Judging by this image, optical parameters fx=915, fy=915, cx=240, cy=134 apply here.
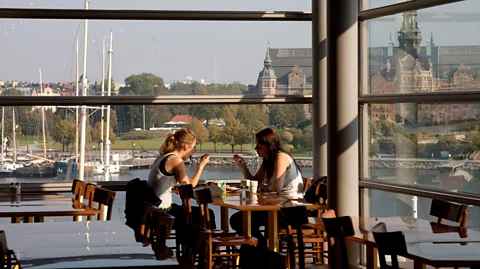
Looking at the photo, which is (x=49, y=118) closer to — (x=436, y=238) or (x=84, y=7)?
(x=84, y=7)

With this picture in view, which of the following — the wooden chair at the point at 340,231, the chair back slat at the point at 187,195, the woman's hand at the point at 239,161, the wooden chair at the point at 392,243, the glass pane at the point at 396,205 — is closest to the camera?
the wooden chair at the point at 392,243

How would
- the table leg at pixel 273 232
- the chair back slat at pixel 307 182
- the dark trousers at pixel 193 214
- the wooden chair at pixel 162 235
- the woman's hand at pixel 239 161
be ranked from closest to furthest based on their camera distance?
the wooden chair at pixel 162 235 → the table leg at pixel 273 232 → the dark trousers at pixel 193 214 → the woman's hand at pixel 239 161 → the chair back slat at pixel 307 182

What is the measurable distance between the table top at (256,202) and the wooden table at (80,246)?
63.0 inches

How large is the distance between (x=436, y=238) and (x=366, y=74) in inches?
148

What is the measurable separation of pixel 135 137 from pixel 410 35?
3297mm

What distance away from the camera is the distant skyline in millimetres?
9742

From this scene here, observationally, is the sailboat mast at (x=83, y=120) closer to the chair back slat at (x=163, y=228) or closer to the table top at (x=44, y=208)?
the table top at (x=44, y=208)

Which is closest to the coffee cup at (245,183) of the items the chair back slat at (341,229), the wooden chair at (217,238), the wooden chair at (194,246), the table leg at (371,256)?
the wooden chair at (217,238)

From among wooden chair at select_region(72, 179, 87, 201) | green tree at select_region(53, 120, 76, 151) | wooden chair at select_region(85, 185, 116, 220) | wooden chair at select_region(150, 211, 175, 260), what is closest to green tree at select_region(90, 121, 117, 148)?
green tree at select_region(53, 120, 76, 151)

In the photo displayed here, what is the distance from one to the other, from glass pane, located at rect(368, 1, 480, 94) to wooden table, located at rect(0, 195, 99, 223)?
3155mm

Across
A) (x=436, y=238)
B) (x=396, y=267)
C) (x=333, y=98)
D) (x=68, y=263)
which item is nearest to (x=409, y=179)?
(x=333, y=98)

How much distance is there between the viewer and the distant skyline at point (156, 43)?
32.0 ft

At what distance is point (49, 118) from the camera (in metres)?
9.84

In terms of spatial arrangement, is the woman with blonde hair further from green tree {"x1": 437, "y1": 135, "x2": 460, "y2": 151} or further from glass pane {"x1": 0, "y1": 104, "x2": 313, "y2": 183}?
green tree {"x1": 437, "y1": 135, "x2": 460, "y2": 151}
